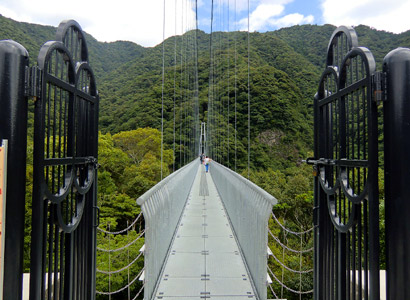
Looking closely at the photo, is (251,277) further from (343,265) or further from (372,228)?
(372,228)

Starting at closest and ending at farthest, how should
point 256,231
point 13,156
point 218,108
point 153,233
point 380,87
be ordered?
point 13,156
point 380,87
point 153,233
point 256,231
point 218,108

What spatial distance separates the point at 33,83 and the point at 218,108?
96.4 ft

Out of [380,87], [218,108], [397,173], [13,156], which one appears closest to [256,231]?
[397,173]

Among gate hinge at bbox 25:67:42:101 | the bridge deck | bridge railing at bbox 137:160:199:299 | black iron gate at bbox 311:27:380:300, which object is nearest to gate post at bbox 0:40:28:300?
gate hinge at bbox 25:67:42:101

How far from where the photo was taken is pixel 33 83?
4.05 feet

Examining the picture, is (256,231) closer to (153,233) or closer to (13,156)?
(153,233)

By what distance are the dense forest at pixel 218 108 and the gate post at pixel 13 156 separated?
43.5 feet

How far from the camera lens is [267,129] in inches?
1129

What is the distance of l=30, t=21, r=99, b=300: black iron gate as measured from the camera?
1.28 metres

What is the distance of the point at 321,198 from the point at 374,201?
702 mm

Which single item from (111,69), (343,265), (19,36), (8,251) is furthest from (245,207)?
(111,69)

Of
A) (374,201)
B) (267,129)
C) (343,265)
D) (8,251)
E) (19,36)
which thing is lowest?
(343,265)

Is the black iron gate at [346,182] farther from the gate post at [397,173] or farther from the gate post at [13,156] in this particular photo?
the gate post at [13,156]

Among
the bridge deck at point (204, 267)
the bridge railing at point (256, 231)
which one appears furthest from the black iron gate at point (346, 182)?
the bridge deck at point (204, 267)
